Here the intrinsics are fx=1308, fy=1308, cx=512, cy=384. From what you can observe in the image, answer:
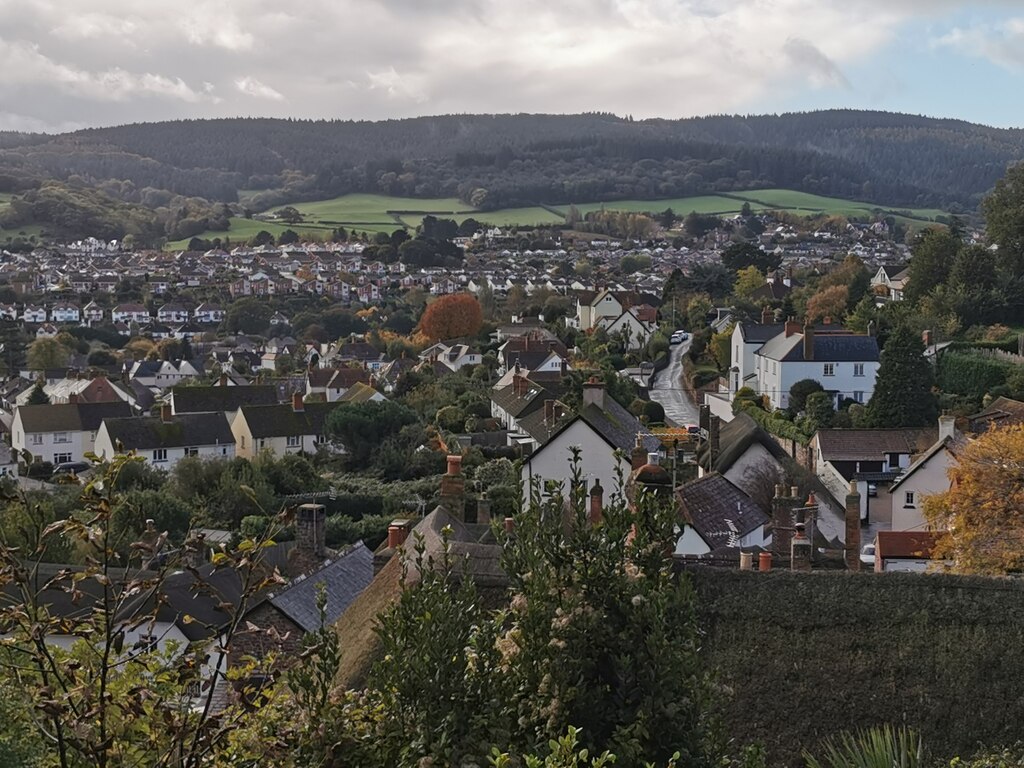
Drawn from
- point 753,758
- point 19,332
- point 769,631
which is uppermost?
point 753,758

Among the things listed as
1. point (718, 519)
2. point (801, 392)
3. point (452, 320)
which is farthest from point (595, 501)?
Result: point (452, 320)

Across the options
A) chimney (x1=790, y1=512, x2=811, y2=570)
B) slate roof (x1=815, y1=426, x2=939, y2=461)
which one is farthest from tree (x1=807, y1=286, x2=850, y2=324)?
chimney (x1=790, y1=512, x2=811, y2=570)

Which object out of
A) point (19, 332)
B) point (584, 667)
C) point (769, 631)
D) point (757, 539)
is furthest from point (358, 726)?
point (19, 332)

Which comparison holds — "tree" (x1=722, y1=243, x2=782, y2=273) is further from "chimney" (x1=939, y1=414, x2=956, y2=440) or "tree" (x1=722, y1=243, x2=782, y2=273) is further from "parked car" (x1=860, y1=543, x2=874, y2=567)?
"parked car" (x1=860, y1=543, x2=874, y2=567)

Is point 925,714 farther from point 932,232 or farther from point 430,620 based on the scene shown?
point 932,232

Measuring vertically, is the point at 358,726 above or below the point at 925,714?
above

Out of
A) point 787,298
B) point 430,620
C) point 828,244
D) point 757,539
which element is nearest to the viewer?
point 430,620

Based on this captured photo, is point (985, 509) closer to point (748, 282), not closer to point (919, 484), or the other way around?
point (919, 484)
